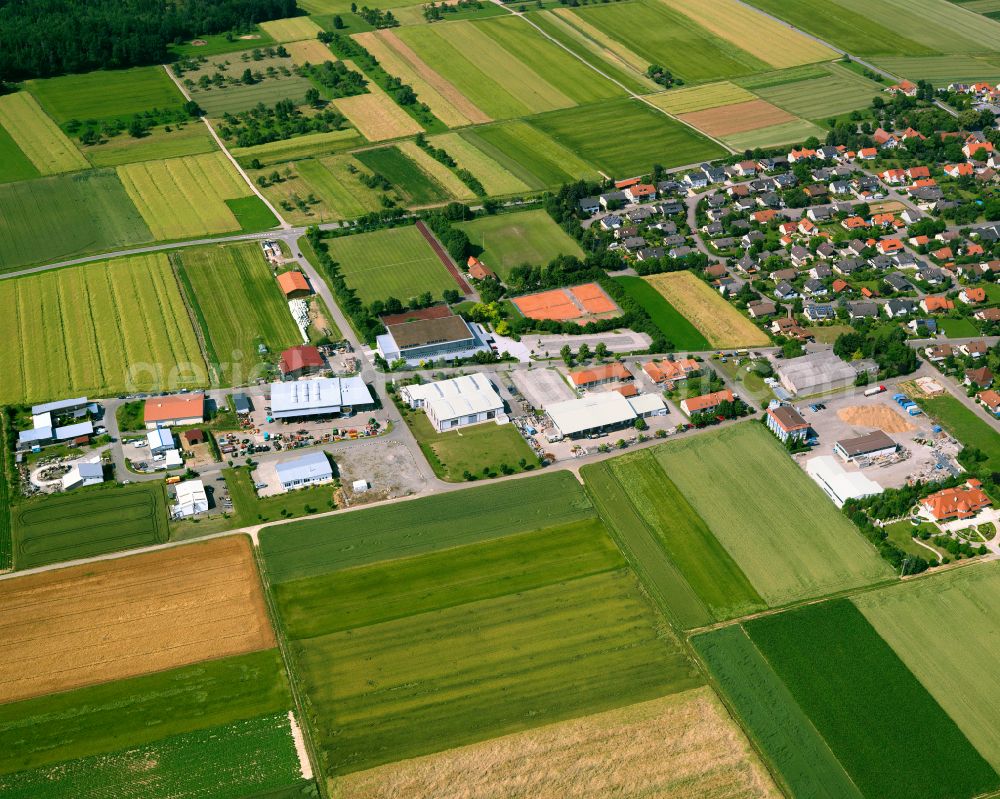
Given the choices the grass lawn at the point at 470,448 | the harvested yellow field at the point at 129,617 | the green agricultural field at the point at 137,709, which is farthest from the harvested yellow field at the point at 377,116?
the green agricultural field at the point at 137,709

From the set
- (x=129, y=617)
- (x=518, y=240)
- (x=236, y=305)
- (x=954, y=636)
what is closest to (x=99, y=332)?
(x=236, y=305)

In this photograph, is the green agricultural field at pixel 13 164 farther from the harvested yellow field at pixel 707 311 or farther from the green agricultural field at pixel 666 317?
the harvested yellow field at pixel 707 311

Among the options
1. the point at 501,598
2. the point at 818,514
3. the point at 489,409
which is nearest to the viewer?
the point at 501,598

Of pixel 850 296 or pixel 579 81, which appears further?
pixel 579 81

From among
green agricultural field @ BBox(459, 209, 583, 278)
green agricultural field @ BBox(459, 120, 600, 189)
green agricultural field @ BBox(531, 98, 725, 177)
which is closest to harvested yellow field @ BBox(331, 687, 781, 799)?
green agricultural field @ BBox(459, 209, 583, 278)

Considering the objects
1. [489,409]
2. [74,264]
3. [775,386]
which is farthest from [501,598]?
[74,264]

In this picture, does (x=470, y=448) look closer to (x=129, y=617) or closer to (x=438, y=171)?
(x=129, y=617)

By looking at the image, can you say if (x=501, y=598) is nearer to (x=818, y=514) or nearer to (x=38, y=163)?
(x=818, y=514)
